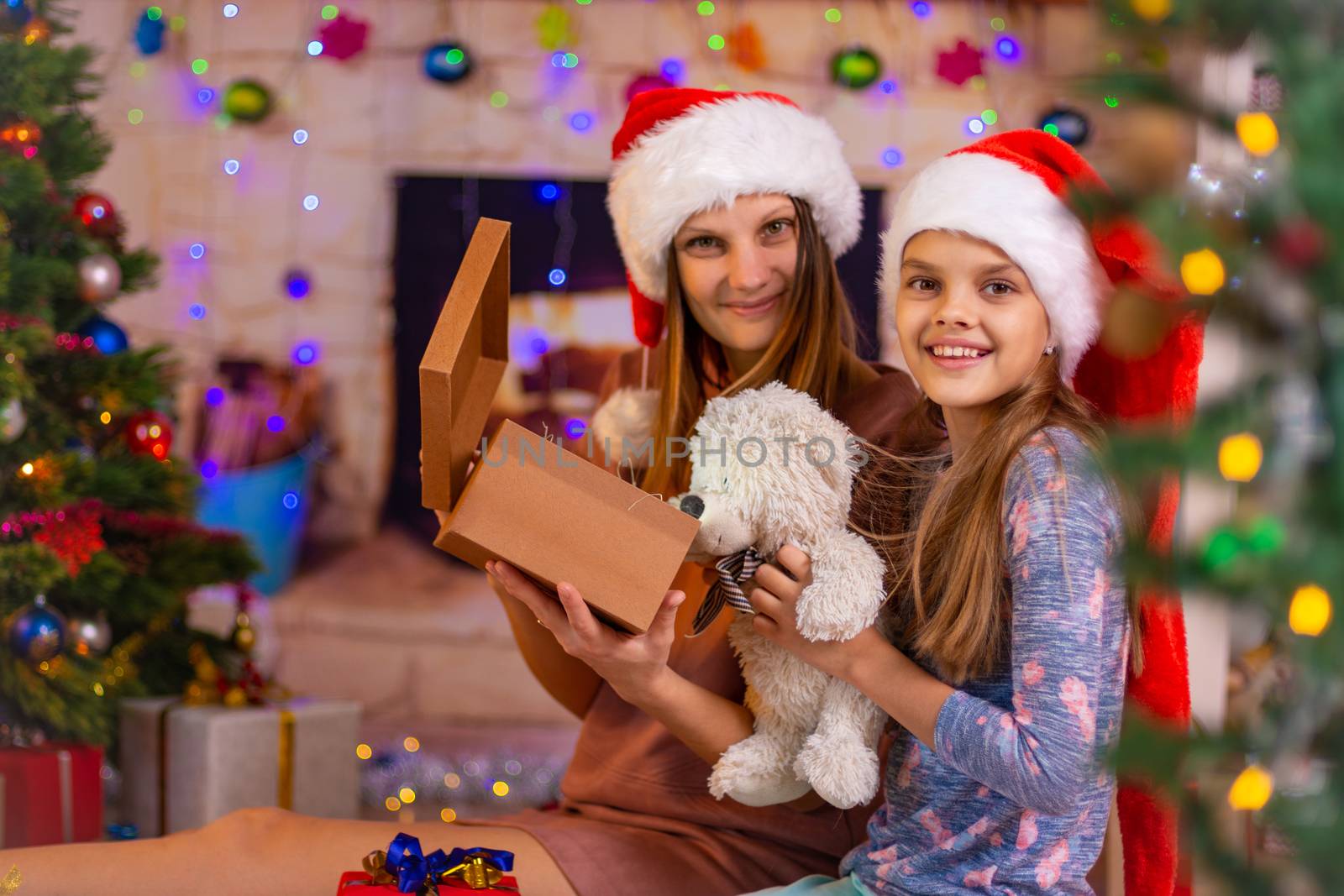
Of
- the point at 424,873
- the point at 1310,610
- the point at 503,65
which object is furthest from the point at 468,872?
the point at 503,65

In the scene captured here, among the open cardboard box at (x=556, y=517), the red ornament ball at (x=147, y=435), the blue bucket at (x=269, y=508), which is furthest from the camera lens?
the blue bucket at (x=269, y=508)

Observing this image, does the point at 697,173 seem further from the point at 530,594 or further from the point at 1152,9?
the point at 1152,9

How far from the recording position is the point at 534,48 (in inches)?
150

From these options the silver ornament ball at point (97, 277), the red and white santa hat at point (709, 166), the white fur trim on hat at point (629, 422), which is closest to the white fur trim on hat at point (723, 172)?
the red and white santa hat at point (709, 166)

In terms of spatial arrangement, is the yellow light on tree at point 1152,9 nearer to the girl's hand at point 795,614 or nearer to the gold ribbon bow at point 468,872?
the girl's hand at point 795,614

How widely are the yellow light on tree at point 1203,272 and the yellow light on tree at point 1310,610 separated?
0.42 feet

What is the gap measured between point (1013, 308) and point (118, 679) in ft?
6.82

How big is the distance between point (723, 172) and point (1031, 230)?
1.66ft

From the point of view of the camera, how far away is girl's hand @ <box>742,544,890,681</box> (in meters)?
1.22

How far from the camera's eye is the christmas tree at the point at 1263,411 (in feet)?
1.52

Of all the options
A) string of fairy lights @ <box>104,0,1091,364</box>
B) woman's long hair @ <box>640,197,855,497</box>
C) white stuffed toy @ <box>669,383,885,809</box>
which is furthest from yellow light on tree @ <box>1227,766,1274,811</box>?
string of fairy lights @ <box>104,0,1091,364</box>

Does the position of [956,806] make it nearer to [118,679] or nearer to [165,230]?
[118,679]

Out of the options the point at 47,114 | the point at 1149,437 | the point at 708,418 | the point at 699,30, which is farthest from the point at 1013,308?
the point at 699,30

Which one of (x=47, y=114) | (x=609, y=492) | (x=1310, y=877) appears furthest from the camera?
(x=47, y=114)
